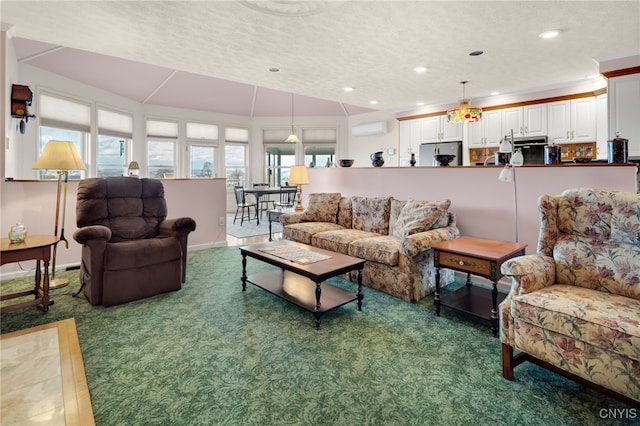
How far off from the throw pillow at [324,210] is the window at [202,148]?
5.30 metres

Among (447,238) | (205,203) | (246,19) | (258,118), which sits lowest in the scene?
(447,238)

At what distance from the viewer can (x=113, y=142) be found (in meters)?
6.78

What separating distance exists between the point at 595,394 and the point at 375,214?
99.9 inches

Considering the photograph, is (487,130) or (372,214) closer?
(372,214)

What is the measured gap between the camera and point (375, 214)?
12.9 ft

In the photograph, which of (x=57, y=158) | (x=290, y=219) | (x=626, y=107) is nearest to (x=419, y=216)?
(x=290, y=219)

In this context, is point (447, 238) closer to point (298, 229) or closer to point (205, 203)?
point (298, 229)

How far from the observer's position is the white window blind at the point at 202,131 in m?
8.56

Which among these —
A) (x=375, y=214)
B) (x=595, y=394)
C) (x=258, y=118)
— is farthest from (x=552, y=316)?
(x=258, y=118)

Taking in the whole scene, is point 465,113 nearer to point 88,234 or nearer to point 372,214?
point 372,214

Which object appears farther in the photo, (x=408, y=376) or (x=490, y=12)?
(x=490, y=12)

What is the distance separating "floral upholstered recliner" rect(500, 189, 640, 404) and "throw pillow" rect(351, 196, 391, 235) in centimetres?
179

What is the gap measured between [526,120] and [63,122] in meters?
8.05

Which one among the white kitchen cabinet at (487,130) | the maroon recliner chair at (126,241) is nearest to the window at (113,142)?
the maroon recliner chair at (126,241)
